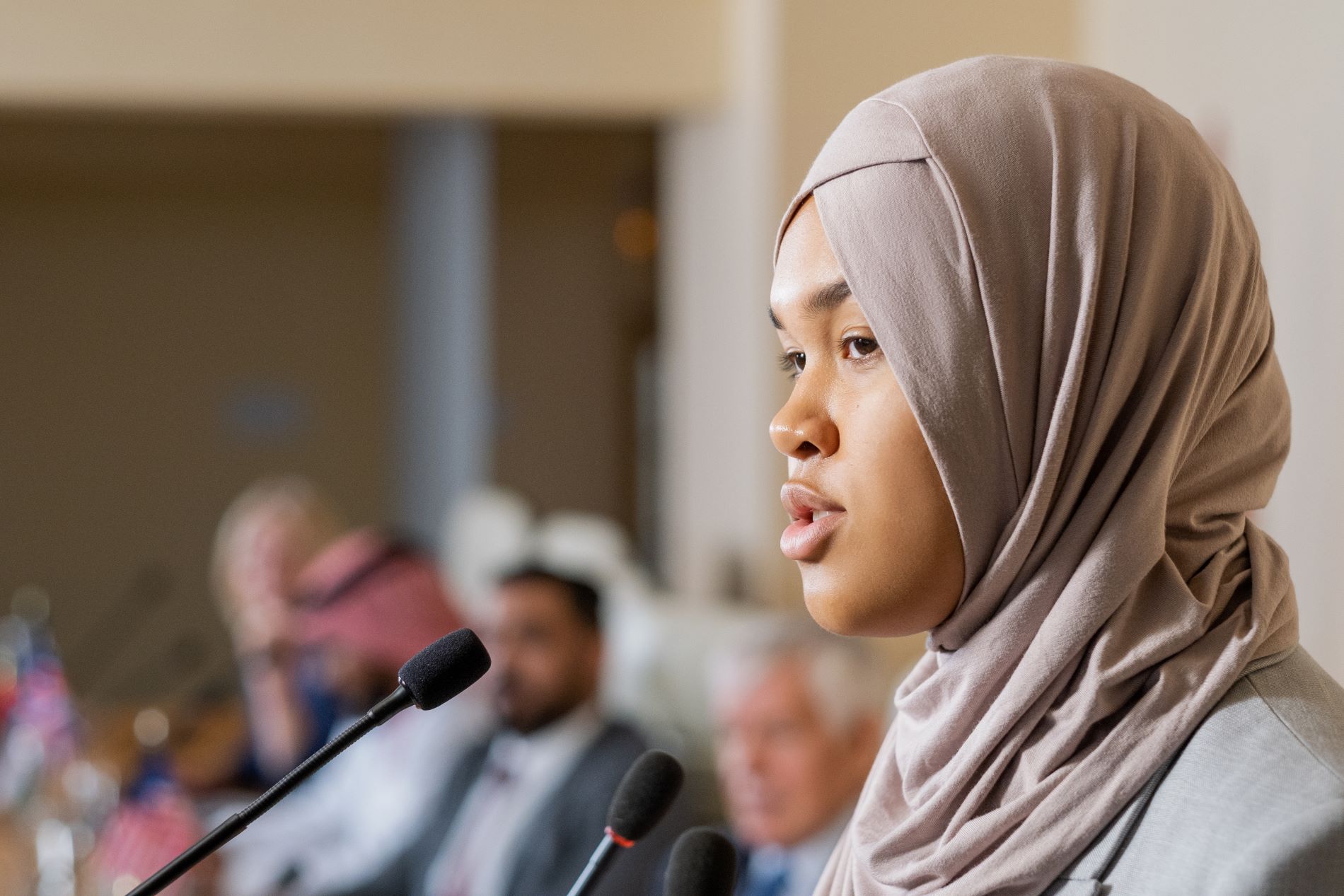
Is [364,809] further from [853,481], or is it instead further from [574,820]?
[853,481]

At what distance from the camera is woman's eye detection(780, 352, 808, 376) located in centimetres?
96

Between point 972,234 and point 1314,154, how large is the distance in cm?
108

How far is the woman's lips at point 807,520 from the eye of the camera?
881 millimetres

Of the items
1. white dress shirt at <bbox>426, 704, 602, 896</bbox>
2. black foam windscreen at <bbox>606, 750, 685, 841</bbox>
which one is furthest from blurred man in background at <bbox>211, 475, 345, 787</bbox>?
black foam windscreen at <bbox>606, 750, 685, 841</bbox>

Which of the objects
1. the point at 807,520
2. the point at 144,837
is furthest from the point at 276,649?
the point at 807,520

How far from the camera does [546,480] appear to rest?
809 cm

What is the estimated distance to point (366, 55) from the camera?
472 centimetres

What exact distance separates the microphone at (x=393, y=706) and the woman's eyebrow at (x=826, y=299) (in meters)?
0.29

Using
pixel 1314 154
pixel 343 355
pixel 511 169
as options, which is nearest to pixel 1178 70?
pixel 1314 154

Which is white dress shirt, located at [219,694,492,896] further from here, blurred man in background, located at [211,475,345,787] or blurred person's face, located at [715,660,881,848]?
blurred person's face, located at [715,660,881,848]

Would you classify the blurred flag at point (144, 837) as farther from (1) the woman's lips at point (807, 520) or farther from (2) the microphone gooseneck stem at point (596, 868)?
(1) the woman's lips at point (807, 520)

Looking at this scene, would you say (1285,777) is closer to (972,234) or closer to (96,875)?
(972,234)

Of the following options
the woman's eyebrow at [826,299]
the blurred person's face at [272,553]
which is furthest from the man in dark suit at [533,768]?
the woman's eyebrow at [826,299]

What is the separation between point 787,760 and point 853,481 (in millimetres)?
1649
